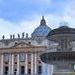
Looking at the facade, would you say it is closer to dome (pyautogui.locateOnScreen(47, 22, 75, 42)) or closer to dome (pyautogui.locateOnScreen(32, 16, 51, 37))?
dome (pyautogui.locateOnScreen(32, 16, 51, 37))

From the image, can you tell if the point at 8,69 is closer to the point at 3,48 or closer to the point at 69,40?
the point at 3,48

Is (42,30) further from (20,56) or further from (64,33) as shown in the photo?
(64,33)

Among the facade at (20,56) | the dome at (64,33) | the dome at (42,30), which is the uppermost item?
the dome at (42,30)

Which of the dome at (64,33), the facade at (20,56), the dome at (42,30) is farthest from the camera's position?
the dome at (42,30)

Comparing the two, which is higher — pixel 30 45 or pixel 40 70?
pixel 30 45

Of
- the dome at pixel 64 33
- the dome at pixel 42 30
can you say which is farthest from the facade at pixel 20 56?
the dome at pixel 64 33

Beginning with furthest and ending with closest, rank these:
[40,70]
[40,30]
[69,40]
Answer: [40,30] → [40,70] → [69,40]

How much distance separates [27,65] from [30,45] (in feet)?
14.0

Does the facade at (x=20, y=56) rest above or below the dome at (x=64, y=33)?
below

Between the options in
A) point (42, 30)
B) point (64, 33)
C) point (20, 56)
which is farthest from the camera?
point (42, 30)

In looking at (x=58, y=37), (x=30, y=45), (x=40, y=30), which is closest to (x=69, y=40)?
(x=58, y=37)

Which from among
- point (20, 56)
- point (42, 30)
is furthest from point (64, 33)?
point (42, 30)

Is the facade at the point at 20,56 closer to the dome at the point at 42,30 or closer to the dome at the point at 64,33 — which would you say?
the dome at the point at 42,30

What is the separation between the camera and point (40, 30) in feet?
293
